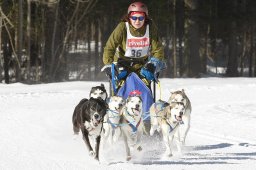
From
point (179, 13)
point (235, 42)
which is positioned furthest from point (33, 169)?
point (235, 42)

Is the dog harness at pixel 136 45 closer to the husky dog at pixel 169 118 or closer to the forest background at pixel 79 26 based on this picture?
the husky dog at pixel 169 118

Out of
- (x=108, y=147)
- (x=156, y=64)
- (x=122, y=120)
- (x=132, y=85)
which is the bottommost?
(x=108, y=147)

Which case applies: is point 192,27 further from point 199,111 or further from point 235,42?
point 199,111

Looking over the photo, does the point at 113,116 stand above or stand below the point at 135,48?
below

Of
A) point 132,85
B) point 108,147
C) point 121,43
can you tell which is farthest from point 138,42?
point 108,147

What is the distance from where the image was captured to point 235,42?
35.3 m

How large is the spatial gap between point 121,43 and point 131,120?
1.61 metres

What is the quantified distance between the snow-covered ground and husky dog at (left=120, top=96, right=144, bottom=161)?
0.82 ft

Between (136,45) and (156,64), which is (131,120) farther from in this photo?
(136,45)

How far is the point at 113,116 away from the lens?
7.65m

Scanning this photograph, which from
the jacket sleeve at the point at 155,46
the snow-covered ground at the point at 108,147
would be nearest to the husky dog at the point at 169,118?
the snow-covered ground at the point at 108,147

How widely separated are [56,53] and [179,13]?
8.27 meters

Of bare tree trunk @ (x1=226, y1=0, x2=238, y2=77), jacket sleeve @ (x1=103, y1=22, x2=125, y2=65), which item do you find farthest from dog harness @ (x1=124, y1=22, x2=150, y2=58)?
bare tree trunk @ (x1=226, y1=0, x2=238, y2=77)

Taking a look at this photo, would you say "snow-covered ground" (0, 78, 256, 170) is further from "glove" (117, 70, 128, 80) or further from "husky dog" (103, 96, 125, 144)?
"glove" (117, 70, 128, 80)
